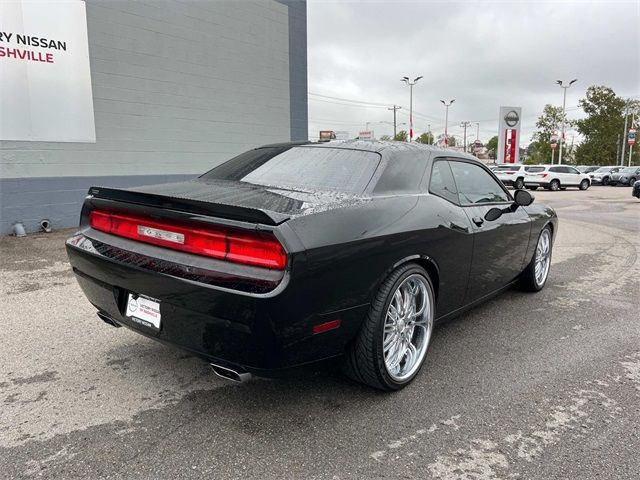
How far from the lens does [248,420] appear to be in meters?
2.50

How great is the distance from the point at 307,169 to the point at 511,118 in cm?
3018

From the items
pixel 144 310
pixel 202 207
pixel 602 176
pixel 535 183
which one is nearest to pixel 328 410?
pixel 144 310

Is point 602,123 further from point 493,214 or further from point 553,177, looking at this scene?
point 493,214

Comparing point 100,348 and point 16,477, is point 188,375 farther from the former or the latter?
point 16,477

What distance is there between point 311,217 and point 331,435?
43.2 inches

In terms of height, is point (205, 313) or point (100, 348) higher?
point (205, 313)

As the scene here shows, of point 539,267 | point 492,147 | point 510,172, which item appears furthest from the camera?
point 492,147

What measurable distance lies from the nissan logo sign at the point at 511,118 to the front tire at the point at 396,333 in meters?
29.8

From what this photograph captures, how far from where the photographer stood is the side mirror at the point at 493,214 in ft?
12.1

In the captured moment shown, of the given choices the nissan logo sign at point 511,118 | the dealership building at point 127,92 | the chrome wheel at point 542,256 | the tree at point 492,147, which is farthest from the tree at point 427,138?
the chrome wheel at point 542,256

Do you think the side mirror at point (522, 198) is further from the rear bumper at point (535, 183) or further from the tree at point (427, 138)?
the tree at point (427, 138)

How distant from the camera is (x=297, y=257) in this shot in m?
2.12

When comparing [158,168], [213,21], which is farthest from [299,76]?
[158,168]

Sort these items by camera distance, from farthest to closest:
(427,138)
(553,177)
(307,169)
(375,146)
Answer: (427,138) → (553,177) → (375,146) → (307,169)
